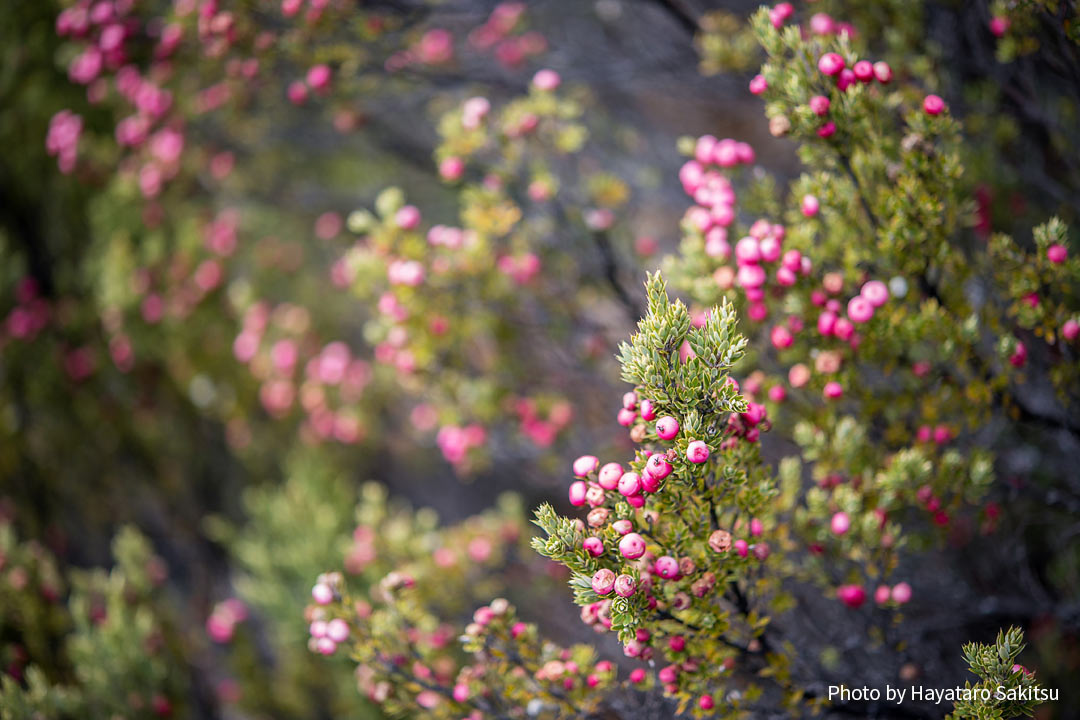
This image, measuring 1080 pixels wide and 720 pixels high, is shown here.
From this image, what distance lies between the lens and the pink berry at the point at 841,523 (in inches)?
83.8

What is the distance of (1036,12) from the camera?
7.16 ft

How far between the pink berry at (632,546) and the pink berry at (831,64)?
1425 mm

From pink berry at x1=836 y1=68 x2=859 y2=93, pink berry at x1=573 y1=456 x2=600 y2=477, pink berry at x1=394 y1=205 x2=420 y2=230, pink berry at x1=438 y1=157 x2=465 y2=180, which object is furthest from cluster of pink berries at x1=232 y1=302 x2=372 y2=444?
pink berry at x1=836 y1=68 x2=859 y2=93

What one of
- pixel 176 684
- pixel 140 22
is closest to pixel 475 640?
pixel 176 684

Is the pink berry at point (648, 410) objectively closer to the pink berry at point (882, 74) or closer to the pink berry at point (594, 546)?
the pink berry at point (594, 546)

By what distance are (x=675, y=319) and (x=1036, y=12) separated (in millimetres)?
1681

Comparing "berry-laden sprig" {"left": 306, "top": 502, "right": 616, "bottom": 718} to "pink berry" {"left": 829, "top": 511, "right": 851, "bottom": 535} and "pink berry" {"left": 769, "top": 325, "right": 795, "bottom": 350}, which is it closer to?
"pink berry" {"left": 829, "top": 511, "right": 851, "bottom": 535}

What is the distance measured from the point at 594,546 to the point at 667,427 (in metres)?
0.33

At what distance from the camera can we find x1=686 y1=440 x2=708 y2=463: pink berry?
1.59 metres

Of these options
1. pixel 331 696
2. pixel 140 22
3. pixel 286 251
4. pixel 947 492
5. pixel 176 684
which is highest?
pixel 140 22

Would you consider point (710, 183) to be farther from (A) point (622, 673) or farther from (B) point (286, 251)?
(B) point (286, 251)

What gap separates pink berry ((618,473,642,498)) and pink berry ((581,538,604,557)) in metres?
0.13

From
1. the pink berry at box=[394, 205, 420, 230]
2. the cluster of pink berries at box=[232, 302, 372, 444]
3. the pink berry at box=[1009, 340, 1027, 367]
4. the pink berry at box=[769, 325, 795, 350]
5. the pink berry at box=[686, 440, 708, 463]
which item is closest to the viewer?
the pink berry at box=[686, 440, 708, 463]

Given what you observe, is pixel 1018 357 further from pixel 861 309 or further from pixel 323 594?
pixel 323 594
